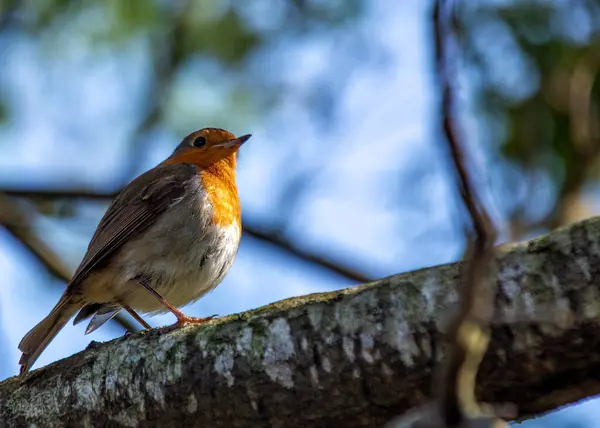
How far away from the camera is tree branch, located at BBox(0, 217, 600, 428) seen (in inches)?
109

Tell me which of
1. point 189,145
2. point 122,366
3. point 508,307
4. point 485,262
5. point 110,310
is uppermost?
point 189,145

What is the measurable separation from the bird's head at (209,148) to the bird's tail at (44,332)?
1.51 metres

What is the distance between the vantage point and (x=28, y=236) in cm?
664

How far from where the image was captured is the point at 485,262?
1.67m

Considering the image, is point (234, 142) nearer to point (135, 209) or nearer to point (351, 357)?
point (135, 209)

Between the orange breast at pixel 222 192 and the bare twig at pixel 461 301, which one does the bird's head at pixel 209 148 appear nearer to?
the orange breast at pixel 222 192

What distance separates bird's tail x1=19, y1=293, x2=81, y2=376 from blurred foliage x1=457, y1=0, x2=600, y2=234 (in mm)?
3260

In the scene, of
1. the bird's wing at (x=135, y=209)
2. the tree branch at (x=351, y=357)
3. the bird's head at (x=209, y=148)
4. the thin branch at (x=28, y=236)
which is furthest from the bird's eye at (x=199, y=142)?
the tree branch at (x=351, y=357)

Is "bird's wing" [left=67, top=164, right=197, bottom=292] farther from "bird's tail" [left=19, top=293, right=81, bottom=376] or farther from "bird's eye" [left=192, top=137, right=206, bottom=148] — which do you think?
"bird's eye" [left=192, top=137, right=206, bottom=148]

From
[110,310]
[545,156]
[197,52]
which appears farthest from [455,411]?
[197,52]

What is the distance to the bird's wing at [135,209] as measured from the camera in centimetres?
544

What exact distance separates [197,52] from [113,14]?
76cm

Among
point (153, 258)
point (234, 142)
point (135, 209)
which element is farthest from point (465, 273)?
point (234, 142)

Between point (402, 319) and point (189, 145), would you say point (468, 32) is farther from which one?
point (402, 319)
